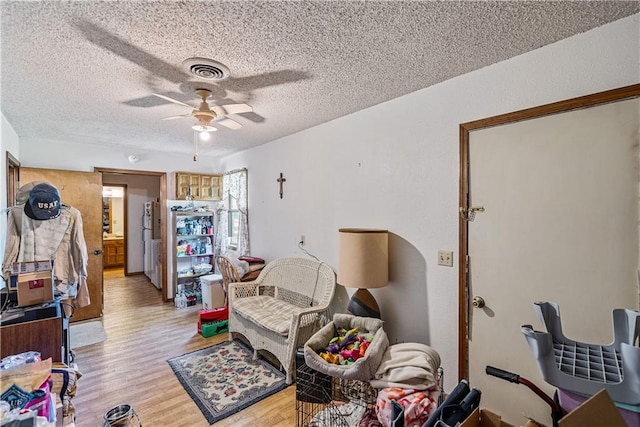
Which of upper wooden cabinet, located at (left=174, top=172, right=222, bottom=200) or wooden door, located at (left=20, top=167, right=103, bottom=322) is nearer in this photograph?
wooden door, located at (left=20, top=167, right=103, bottom=322)

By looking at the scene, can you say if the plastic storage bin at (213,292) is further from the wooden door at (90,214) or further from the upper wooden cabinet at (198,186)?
the upper wooden cabinet at (198,186)

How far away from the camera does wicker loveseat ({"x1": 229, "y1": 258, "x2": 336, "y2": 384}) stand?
103 inches

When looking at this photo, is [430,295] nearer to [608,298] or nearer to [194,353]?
[608,298]

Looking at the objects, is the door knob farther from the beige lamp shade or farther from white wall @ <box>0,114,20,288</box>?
white wall @ <box>0,114,20,288</box>

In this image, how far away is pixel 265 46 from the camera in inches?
66.5

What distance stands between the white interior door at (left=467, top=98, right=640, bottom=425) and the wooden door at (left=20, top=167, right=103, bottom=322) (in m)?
4.76

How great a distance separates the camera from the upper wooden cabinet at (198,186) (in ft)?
16.0

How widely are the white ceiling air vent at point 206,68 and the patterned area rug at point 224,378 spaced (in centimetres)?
248

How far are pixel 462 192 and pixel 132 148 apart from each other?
478 cm

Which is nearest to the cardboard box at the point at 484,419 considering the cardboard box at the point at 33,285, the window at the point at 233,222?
the cardboard box at the point at 33,285

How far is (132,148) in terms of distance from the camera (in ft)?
14.9

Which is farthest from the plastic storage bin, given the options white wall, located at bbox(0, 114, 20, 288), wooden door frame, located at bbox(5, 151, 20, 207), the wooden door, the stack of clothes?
the stack of clothes

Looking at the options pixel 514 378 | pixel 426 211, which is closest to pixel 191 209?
pixel 426 211

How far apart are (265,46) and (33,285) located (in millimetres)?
2346
